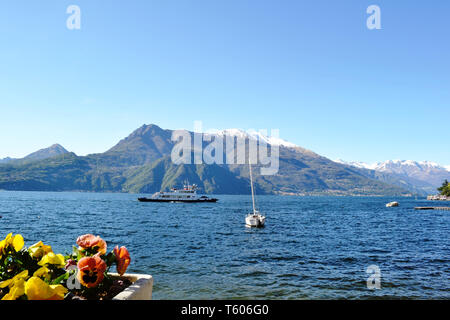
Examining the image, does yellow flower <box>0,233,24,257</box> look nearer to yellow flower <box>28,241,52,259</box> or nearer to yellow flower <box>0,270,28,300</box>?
yellow flower <box>28,241,52,259</box>

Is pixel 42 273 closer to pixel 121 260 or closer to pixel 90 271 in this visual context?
pixel 90 271

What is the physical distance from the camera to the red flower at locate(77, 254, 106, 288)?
4090mm

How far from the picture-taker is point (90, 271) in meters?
4.13

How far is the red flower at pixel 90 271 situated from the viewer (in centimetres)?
409

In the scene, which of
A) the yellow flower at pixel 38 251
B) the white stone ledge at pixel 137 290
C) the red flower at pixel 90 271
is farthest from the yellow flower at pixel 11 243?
the white stone ledge at pixel 137 290

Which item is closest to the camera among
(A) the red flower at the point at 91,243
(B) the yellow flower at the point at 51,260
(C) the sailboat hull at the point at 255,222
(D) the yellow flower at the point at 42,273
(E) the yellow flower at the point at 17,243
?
(D) the yellow flower at the point at 42,273

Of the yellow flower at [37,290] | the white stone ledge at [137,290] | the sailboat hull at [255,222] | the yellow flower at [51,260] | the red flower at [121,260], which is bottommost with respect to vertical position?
the sailboat hull at [255,222]

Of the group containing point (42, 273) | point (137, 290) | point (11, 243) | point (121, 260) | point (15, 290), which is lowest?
point (137, 290)

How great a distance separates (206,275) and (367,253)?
2034cm

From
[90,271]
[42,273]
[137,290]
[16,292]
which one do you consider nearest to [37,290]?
[16,292]

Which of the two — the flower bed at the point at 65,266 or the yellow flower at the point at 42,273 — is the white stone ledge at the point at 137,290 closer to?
the flower bed at the point at 65,266

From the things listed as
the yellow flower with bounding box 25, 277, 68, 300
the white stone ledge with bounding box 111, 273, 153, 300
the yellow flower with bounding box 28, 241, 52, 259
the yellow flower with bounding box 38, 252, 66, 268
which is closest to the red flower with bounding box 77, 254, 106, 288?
the yellow flower with bounding box 38, 252, 66, 268

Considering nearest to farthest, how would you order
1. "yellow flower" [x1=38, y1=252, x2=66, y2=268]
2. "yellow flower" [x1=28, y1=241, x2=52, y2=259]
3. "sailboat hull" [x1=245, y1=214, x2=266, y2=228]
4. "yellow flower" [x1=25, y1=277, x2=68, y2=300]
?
"yellow flower" [x1=25, y1=277, x2=68, y2=300]
"yellow flower" [x1=38, y1=252, x2=66, y2=268]
"yellow flower" [x1=28, y1=241, x2=52, y2=259]
"sailboat hull" [x1=245, y1=214, x2=266, y2=228]
